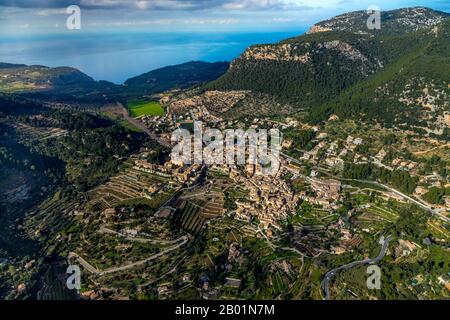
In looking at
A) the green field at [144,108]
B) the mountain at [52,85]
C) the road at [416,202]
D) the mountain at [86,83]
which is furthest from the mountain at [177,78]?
the road at [416,202]

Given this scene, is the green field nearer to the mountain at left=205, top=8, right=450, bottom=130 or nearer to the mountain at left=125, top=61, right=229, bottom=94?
the mountain at left=205, top=8, right=450, bottom=130

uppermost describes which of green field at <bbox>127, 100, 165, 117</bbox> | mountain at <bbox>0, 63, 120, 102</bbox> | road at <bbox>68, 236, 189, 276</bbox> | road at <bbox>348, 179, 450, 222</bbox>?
mountain at <bbox>0, 63, 120, 102</bbox>

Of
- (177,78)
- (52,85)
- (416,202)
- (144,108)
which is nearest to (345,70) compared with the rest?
(144,108)

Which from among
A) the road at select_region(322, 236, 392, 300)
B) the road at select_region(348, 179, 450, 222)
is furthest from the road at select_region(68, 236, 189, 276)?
the road at select_region(348, 179, 450, 222)

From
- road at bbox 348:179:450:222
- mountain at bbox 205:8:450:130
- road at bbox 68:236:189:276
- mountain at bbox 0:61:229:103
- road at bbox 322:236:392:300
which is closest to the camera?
road at bbox 322:236:392:300

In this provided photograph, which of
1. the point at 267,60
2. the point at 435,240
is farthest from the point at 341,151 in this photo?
the point at 267,60

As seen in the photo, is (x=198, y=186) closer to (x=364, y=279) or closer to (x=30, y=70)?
(x=364, y=279)

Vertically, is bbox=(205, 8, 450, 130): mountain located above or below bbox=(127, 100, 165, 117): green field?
above
